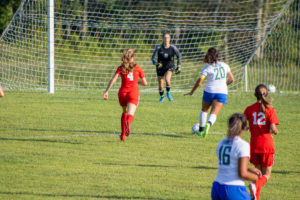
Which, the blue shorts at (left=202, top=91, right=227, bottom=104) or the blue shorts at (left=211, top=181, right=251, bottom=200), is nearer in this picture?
the blue shorts at (left=211, top=181, right=251, bottom=200)

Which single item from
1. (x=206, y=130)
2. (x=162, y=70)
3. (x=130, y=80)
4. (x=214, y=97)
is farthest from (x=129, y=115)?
(x=162, y=70)

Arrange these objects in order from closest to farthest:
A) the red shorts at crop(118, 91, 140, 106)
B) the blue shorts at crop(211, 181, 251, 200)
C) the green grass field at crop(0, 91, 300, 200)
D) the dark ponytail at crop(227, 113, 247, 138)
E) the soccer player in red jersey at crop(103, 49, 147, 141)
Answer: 1. the blue shorts at crop(211, 181, 251, 200)
2. the dark ponytail at crop(227, 113, 247, 138)
3. the green grass field at crop(0, 91, 300, 200)
4. the soccer player in red jersey at crop(103, 49, 147, 141)
5. the red shorts at crop(118, 91, 140, 106)

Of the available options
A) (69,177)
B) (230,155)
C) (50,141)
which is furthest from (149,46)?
(230,155)

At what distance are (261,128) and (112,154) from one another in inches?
132

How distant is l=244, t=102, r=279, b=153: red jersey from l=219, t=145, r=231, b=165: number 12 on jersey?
1.62 meters

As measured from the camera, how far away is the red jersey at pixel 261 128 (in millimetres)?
5957

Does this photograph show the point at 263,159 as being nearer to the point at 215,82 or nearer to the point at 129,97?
the point at 129,97

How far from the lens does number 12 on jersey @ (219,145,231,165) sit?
4.44m

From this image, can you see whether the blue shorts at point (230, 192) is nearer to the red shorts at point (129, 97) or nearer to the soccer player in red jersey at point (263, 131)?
the soccer player in red jersey at point (263, 131)

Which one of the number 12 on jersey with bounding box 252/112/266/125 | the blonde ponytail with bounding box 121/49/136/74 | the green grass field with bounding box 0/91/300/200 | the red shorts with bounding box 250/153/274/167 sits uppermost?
the blonde ponytail with bounding box 121/49/136/74

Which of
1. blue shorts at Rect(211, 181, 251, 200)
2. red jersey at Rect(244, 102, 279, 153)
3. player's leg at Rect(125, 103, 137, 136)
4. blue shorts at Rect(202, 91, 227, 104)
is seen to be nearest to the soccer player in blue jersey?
blue shorts at Rect(202, 91, 227, 104)

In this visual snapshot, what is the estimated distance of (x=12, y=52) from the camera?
1828 centimetres

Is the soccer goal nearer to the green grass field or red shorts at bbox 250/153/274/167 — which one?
the green grass field

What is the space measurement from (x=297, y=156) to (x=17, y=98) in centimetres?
1062
